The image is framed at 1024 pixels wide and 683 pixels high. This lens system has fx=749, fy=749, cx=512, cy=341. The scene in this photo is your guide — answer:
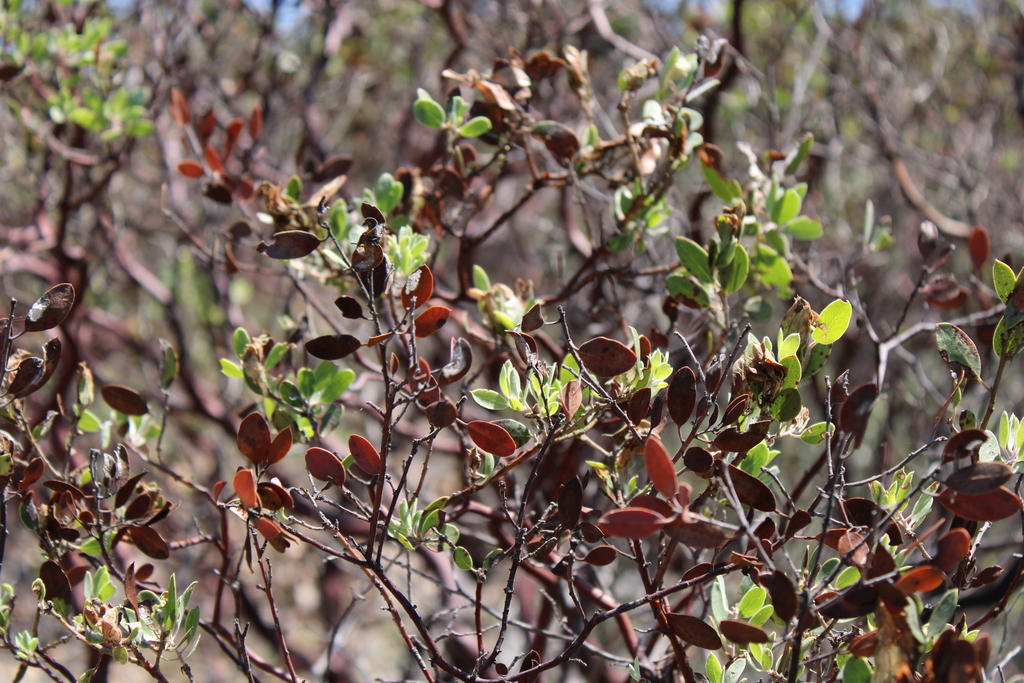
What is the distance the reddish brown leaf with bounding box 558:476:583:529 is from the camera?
981 mm

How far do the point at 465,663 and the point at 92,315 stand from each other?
82.0 inches

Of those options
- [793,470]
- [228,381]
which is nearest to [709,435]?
[228,381]

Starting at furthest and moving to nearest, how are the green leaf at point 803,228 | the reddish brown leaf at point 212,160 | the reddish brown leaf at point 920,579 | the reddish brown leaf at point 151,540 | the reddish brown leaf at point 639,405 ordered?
1. the reddish brown leaf at point 212,160
2. the green leaf at point 803,228
3. the reddish brown leaf at point 151,540
4. the reddish brown leaf at point 639,405
5. the reddish brown leaf at point 920,579

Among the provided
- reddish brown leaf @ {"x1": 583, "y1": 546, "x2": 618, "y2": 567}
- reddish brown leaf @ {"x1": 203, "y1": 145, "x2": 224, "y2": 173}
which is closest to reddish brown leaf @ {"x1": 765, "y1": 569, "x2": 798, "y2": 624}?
reddish brown leaf @ {"x1": 583, "y1": 546, "x2": 618, "y2": 567}

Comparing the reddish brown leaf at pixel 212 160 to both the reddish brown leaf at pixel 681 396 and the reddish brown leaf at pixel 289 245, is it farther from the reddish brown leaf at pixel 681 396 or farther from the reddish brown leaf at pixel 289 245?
Result: the reddish brown leaf at pixel 681 396

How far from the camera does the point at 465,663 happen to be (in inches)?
94.3

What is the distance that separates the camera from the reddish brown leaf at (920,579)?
0.78 m

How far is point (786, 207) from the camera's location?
1.42m

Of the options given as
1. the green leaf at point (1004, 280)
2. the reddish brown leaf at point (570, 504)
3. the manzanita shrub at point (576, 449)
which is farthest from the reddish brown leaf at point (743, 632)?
the green leaf at point (1004, 280)

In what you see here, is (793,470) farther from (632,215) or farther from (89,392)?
(89,392)

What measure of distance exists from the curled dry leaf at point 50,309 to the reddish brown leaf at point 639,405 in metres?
0.81

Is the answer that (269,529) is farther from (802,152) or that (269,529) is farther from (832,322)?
(802,152)

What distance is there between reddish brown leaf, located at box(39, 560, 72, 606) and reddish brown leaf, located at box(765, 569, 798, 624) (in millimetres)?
1003

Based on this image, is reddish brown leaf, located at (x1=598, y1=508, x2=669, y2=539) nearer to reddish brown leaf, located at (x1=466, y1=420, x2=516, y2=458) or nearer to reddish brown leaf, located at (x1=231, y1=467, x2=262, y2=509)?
reddish brown leaf, located at (x1=466, y1=420, x2=516, y2=458)
